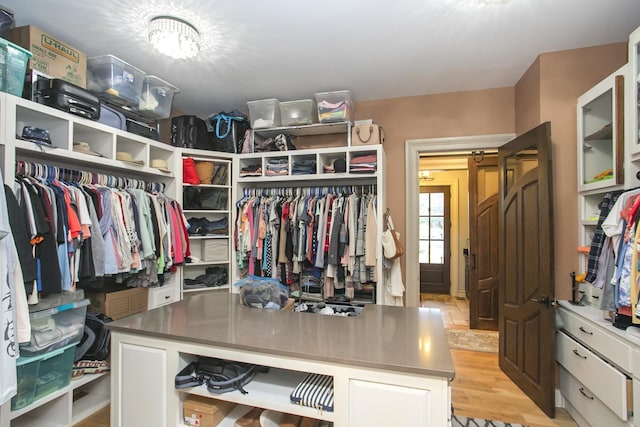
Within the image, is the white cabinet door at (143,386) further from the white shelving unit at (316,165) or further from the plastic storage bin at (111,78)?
the plastic storage bin at (111,78)

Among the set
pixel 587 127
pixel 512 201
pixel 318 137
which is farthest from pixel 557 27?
pixel 318 137

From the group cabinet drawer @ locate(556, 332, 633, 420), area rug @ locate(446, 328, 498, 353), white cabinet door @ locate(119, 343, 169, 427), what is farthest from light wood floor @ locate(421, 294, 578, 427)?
white cabinet door @ locate(119, 343, 169, 427)

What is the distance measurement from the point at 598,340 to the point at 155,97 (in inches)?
151

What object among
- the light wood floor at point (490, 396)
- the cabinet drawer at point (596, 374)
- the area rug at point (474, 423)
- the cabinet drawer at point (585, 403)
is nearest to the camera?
the cabinet drawer at point (596, 374)

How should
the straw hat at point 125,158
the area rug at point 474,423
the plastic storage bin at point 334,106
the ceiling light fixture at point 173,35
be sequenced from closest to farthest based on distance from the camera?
the ceiling light fixture at point 173,35, the area rug at point 474,423, the straw hat at point 125,158, the plastic storage bin at point 334,106

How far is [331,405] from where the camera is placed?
1.28 meters

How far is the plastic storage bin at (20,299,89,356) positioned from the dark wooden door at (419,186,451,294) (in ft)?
17.9

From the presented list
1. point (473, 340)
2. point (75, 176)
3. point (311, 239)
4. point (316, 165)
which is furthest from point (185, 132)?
point (473, 340)

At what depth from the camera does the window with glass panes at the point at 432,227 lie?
6.16 m

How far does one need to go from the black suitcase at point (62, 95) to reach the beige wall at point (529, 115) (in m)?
2.46

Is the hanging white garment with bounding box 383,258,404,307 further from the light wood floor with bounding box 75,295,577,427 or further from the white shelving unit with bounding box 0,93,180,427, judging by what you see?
the white shelving unit with bounding box 0,93,180,427

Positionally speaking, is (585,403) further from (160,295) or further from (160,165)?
(160,165)

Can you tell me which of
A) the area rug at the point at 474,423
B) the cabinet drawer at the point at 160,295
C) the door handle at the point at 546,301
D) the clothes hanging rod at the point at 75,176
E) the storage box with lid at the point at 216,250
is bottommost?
the area rug at the point at 474,423

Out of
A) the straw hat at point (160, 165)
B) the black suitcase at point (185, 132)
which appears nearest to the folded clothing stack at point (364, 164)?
the black suitcase at point (185, 132)
